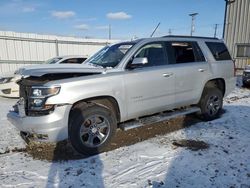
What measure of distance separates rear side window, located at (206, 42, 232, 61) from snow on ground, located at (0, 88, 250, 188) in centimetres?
196

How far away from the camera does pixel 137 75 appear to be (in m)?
4.53

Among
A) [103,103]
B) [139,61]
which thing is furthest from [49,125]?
[139,61]

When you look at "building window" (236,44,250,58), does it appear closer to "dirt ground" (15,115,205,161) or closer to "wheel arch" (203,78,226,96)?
"wheel arch" (203,78,226,96)

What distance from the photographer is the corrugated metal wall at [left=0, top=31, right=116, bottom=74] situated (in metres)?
13.3

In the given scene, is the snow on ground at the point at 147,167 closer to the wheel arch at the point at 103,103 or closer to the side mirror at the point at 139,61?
the wheel arch at the point at 103,103

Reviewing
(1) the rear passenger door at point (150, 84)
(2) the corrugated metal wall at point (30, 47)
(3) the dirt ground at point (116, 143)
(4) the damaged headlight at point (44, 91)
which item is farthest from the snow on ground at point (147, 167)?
(2) the corrugated metal wall at point (30, 47)

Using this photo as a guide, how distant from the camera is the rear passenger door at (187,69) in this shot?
17.0ft

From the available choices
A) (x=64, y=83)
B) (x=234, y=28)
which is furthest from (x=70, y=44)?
(x=64, y=83)

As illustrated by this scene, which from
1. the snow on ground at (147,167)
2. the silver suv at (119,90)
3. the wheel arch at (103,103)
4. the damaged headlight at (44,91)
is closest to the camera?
the snow on ground at (147,167)

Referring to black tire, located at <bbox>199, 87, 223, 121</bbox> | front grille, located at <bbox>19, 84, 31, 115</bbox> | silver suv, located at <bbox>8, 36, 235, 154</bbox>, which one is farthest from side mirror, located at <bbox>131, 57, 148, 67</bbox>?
black tire, located at <bbox>199, 87, 223, 121</bbox>

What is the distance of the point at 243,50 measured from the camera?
1725cm

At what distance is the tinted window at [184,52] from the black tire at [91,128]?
1.92m

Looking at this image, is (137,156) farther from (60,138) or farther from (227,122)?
(227,122)

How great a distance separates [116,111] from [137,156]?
90cm
